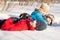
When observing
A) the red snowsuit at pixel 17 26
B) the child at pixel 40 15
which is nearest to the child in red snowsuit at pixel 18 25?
the red snowsuit at pixel 17 26

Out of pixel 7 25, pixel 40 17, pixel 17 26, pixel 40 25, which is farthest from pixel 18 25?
pixel 40 17

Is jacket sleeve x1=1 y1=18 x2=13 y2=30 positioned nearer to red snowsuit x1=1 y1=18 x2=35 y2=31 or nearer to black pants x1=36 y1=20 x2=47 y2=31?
red snowsuit x1=1 y1=18 x2=35 y2=31

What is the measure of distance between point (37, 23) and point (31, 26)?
0.21 metres

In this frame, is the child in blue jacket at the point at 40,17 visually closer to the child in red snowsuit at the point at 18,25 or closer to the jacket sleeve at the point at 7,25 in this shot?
the child in red snowsuit at the point at 18,25

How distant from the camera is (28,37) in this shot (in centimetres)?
397

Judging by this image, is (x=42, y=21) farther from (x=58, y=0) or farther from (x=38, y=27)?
(x=58, y=0)

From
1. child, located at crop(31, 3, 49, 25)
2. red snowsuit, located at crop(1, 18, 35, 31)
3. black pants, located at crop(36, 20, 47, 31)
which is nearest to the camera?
red snowsuit, located at crop(1, 18, 35, 31)

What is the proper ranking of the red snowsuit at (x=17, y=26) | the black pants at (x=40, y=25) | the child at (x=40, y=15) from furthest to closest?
1. the child at (x=40, y=15)
2. the black pants at (x=40, y=25)
3. the red snowsuit at (x=17, y=26)

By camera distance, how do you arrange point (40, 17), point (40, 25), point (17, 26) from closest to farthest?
point (17, 26)
point (40, 25)
point (40, 17)

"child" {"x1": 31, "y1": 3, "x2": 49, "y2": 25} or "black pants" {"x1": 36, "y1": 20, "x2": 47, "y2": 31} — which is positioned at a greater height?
"child" {"x1": 31, "y1": 3, "x2": 49, "y2": 25}

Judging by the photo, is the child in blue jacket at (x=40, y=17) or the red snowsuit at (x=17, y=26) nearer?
the red snowsuit at (x=17, y=26)

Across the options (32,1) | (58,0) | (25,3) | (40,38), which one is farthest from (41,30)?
(58,0)

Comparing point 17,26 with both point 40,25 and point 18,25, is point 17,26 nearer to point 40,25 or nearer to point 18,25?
point 18,25

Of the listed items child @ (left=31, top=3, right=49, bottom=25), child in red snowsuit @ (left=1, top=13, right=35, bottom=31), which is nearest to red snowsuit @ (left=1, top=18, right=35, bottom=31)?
child in red snowsuit @ (left=1, top=13, right=35, bottom=31)
